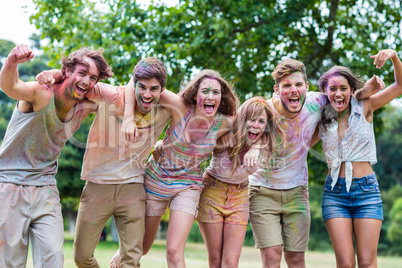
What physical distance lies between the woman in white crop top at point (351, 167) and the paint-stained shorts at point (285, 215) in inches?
9.2

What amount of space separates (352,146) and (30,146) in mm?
2832

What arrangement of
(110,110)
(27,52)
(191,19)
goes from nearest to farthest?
1. (27,52)
2. (110,110)
3. (191,19)

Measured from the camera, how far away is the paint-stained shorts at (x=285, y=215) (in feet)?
13.9

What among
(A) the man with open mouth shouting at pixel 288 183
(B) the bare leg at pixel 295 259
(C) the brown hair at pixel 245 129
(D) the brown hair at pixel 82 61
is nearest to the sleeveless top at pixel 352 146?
(A) the man with open mouth shouting at pixel 288 183

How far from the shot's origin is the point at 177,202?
13.3 feet

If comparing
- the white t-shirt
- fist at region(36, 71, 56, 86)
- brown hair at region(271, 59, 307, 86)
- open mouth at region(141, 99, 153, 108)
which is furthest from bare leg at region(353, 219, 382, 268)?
fist at region(36, 71, 56, 86)

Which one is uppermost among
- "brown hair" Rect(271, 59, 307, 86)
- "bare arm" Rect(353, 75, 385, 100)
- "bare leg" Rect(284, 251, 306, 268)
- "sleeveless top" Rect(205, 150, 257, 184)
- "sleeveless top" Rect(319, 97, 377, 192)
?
"brown hair" Rect(271, 59, 307, 86)

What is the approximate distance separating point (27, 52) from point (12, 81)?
262mm

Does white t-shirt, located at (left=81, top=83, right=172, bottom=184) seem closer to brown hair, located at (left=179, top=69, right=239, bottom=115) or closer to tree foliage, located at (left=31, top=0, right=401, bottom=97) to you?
brown hair, located at (left=179, top=69, right=239, bottom=115)

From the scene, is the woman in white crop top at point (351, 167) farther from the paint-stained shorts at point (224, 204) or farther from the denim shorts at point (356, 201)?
the paint-stained shorts at point (224, 204)

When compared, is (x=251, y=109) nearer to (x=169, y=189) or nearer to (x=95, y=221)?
(x=169, y=189)

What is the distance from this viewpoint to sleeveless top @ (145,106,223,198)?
4.13m

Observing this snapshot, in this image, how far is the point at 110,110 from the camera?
4.11 metres

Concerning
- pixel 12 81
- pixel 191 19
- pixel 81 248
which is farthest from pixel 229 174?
pixel 191 19
